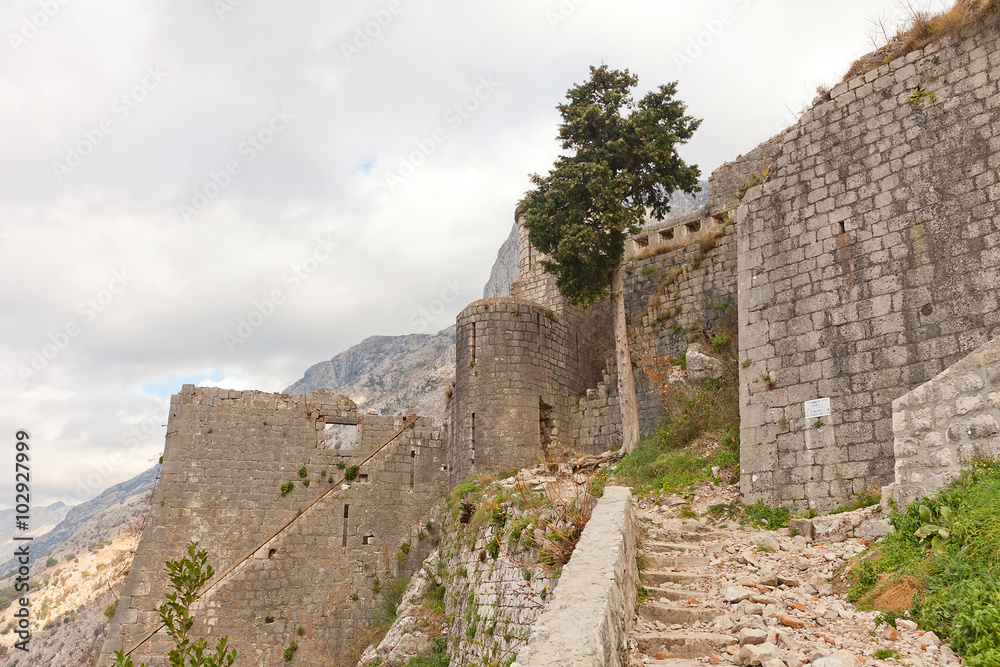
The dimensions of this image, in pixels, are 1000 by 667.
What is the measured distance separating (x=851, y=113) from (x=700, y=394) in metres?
5.84

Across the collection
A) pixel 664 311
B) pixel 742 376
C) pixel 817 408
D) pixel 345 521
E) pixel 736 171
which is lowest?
pixel 345 521

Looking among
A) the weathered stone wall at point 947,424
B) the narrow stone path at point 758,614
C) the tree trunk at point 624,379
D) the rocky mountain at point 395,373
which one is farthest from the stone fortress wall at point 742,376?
the rocky mountain at point 395,373

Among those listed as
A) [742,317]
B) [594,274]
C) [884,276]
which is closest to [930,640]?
[884,276]

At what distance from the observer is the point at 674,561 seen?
7.28 meters

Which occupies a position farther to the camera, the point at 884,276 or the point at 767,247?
the point at 767,247

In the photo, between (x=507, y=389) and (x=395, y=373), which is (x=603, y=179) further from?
(x=395, y=373)

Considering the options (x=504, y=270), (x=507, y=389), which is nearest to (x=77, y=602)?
(x=507, y=389)

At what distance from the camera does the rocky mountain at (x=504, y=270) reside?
263 feet

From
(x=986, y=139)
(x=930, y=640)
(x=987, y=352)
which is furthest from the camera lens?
(x=986, y=139)

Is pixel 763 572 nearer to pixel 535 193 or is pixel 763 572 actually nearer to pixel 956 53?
pixel 956 53

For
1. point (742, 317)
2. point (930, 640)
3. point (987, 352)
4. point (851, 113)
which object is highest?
point (851, 113)

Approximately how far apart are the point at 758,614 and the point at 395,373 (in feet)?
219

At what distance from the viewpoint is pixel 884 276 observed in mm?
9977

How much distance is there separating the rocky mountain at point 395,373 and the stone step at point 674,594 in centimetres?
1950
